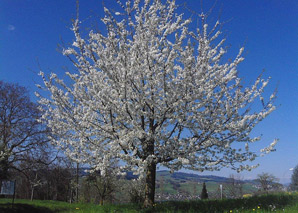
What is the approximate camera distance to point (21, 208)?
13188mm

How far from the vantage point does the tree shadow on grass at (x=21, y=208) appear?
12505mm

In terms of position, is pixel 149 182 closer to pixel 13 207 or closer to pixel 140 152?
pixel 140 152

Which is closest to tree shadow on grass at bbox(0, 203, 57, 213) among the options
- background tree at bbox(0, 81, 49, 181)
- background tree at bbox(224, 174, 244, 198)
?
background tree at bbox(0, 81, 49, 181)

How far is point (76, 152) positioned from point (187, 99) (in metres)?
3.70

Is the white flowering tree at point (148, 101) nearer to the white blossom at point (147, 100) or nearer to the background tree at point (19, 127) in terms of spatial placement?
the white blossom at point (147, 100)

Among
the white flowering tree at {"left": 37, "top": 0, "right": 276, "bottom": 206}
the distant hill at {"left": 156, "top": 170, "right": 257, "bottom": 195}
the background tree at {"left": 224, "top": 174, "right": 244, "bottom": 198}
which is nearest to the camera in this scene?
the white flowering tree at {"left": 37, "top": 0, "right": 276, "bottom": 206}

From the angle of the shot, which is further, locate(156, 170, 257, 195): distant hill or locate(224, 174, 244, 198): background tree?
locate(156, 170, 257, 195): distant hill

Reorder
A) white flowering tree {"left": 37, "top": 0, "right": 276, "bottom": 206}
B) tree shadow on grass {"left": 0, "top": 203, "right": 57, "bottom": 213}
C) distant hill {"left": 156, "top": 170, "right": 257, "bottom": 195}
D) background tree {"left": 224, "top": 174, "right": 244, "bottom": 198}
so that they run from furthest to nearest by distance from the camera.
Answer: distant hill {"left": 156, "top": 170, "right": 257, "bottom": 195} → background tree {"left": 224, "top": 174, "right": 244, "bottom": 198} → tree shadow on grass {"left": 0, "top": 203, "right": 57, "bottom": 213} → white flowering tree {"left": 37, "top": 0, "right": 276, "bottom": 206}

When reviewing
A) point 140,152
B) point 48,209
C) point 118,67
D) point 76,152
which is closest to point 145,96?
point 118,67

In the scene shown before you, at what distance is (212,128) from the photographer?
7.44 meters

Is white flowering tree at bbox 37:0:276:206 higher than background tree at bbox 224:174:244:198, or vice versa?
white flowering tree at bbox 37:0:276:206

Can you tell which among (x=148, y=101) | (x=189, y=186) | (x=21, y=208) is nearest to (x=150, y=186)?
(x=148, y=101)

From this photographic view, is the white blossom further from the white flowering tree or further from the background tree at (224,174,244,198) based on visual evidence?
the background tree at (224,174,244,198)

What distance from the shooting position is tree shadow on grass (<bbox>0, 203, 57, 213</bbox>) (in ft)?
41.0
